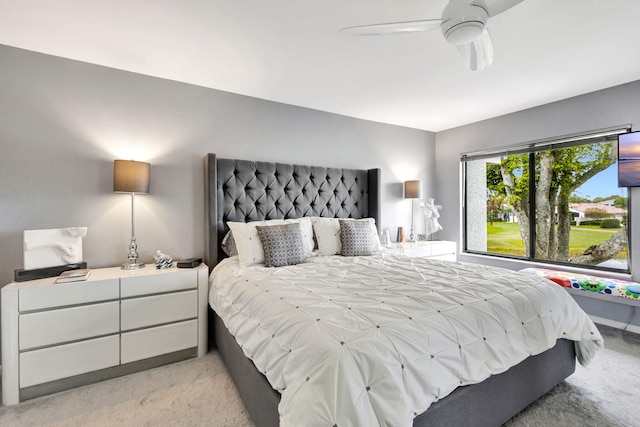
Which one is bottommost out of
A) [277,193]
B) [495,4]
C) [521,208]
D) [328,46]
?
[521,208]

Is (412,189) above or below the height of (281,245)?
above

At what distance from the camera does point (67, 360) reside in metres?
1.97

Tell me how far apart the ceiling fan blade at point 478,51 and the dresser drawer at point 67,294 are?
110 inches

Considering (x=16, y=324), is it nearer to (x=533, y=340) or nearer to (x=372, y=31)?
(x=372, y=31)

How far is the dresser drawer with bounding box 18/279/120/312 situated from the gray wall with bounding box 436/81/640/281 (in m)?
4.37

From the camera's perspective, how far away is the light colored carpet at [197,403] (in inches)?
65.6

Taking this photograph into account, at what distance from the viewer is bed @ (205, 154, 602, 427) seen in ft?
3.80

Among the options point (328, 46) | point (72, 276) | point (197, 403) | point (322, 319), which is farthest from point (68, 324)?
point (328, 46)

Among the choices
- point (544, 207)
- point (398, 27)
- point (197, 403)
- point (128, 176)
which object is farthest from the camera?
point (544, 207)

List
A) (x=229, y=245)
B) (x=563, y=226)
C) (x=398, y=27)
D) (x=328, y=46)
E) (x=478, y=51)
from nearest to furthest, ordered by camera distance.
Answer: (x=398, y=27)
(x=478, y=51)
(x=328, y=46)
(x=229, y=245)
(x=563, y=226)

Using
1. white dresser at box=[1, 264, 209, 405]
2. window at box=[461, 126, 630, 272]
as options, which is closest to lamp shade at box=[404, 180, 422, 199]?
window at box=[461, 126, 630, 272]

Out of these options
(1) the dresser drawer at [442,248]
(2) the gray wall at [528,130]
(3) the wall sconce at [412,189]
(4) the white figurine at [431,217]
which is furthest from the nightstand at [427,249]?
(3) the wall sconce at [412,189]

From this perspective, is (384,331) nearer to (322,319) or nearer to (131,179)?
(322,319)

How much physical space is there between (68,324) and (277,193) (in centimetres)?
198
